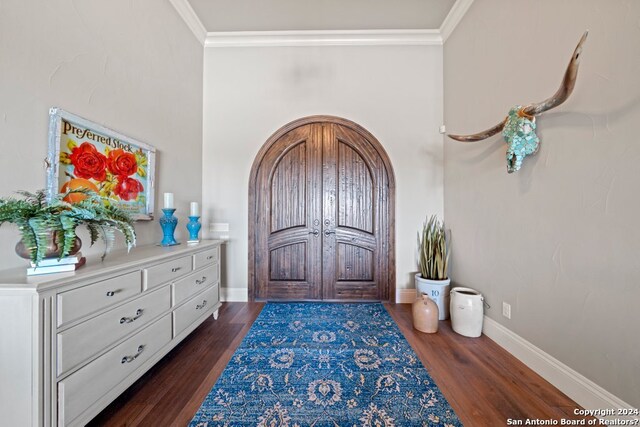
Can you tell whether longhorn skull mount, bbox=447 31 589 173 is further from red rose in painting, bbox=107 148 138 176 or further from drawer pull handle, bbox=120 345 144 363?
red rose in painting, bbox=107 148 138 176

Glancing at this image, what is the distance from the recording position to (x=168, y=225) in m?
2.05

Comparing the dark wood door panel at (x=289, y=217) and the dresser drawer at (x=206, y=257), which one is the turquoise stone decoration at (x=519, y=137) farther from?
the dresser drawer at (x=206, y=257)

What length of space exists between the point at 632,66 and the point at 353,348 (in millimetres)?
2326

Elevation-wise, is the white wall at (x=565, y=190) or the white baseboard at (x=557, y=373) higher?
the white wall at (x=565, y=190)

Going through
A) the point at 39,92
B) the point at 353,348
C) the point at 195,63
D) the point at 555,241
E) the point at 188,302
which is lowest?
the point at 353,348

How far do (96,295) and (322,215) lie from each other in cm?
218

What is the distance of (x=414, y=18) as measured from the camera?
2.75 meters

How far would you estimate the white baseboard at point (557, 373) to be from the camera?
127 cm

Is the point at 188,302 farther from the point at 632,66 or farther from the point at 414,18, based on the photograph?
the point at 414,18

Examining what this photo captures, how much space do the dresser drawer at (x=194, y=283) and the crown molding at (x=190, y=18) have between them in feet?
8.83

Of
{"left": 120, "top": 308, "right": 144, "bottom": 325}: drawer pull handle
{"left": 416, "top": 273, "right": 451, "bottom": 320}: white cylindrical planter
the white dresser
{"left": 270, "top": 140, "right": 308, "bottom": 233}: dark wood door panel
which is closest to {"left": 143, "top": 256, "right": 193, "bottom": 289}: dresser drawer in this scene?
the white dresser

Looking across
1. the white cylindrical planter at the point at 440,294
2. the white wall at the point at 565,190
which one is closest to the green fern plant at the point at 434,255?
the white cylindrical planter at the point at 440,294

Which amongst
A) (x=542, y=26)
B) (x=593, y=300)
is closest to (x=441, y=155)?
(x=542, y=26)

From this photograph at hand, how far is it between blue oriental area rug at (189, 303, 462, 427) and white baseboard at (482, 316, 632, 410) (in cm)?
74
